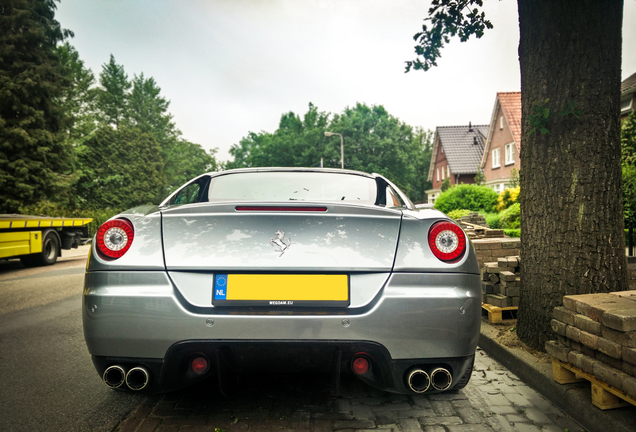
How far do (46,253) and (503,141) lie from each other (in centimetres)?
3257

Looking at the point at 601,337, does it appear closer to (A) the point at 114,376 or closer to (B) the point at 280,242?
(B) the point at 280,242

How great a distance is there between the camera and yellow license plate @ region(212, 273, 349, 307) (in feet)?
7.50

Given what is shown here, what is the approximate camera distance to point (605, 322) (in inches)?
96.0

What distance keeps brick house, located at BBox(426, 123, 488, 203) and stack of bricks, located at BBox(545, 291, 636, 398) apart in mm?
43152

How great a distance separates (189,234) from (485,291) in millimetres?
3283

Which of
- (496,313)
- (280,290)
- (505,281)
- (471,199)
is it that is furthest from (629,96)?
(280,290)

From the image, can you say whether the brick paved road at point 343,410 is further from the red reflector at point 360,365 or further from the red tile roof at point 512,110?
the red tile roof at point 512,110

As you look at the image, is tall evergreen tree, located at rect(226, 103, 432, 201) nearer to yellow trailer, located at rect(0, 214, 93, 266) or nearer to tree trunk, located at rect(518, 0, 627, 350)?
yellow trailer, located at rect(0, 214, 93, 266)

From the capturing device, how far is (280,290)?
2295 mm

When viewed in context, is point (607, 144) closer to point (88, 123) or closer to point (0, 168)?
point (0, 168)

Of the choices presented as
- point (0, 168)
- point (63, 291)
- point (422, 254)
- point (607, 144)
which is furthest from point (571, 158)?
point (0, 168)

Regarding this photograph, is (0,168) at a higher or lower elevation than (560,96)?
higher

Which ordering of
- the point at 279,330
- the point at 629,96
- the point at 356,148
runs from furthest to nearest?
the point at 356,148, the point at 629,96, the point at 279,330

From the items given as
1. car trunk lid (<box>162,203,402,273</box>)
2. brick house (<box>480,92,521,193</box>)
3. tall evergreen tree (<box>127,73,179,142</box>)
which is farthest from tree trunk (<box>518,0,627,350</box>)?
tall evergreen tree (<box>127,73,179,142</box>)
